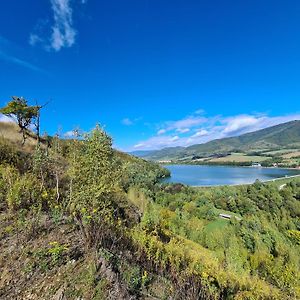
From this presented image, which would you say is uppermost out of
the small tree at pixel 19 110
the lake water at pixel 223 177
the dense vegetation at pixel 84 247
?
the small tree at pixel 19 110

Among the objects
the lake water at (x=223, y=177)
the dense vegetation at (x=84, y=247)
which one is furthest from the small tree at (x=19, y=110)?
the lake water at (x=223, y=177)

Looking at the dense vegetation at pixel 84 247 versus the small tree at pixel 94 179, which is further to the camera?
the small tree at pixel 94 179

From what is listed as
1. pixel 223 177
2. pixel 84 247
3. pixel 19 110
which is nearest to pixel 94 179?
pixel 84 247

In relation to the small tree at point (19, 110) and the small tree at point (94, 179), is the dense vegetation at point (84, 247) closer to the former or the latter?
the small tree at point (94, 179)

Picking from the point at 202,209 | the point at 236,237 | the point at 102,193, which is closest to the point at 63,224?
the point at 102,193

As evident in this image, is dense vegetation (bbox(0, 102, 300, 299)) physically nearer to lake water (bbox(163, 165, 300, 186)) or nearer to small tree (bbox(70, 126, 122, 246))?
small tree (bbox(70, 126, 122, 246))

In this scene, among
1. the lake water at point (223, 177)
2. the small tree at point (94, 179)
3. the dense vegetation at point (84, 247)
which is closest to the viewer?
the dense vegetation at point (84, 247)

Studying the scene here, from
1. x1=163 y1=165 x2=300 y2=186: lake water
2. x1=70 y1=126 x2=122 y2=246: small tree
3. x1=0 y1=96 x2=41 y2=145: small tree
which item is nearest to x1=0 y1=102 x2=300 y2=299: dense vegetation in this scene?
x1=70 y1=126 x2=122 y2=246: small tree

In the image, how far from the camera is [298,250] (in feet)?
122

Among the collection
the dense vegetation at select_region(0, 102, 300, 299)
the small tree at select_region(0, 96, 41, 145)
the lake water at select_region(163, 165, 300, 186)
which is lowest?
the lake water at select_region(163, 165, 300, 186)

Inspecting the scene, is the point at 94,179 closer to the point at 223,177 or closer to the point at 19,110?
the point at 19,110

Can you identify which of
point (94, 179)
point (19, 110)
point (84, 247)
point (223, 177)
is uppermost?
point (19, 110)

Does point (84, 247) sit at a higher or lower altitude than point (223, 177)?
higher

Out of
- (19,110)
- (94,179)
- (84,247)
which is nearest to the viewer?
(84,247)
